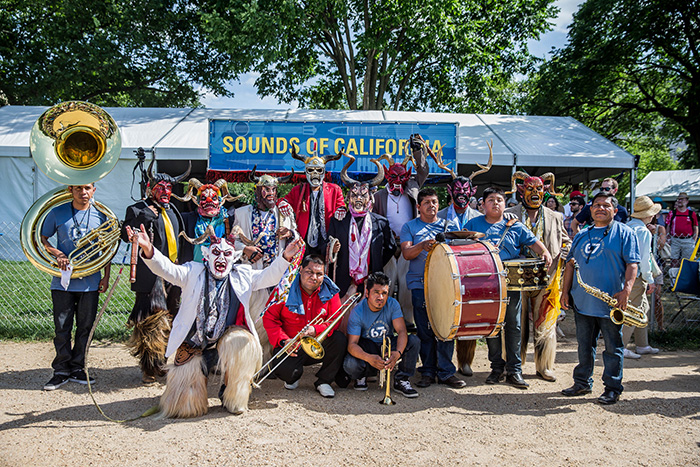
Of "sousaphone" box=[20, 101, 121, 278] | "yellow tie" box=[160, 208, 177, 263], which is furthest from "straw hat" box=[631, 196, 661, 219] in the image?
"sousaphone" box=[20, 101, 121, 278]

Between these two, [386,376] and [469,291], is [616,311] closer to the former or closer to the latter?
[469,291]

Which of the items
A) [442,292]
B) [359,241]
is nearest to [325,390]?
[442,292]

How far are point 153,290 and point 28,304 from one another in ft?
14.3

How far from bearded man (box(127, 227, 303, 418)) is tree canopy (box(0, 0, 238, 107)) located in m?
14.8

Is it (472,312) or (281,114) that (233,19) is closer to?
(281,114)

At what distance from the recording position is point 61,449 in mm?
3801

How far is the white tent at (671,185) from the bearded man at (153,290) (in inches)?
733

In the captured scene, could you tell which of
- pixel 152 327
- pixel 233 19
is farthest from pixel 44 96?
pixel 152 327

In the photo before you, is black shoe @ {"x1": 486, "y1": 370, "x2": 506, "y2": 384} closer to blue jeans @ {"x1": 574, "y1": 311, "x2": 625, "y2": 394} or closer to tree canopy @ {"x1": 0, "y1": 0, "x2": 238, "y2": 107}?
blue jeans @ {"x1": 574, "y1": 311, "x2": 625, "y2": 394}

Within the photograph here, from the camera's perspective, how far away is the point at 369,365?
17.5ft

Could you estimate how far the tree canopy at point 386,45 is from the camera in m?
14.9

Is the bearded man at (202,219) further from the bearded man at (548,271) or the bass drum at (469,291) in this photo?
the bearded man at (548,271)

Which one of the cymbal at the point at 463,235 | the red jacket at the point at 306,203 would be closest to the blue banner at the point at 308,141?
the red jacket at the point at 306,203

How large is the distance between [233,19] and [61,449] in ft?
46.8
